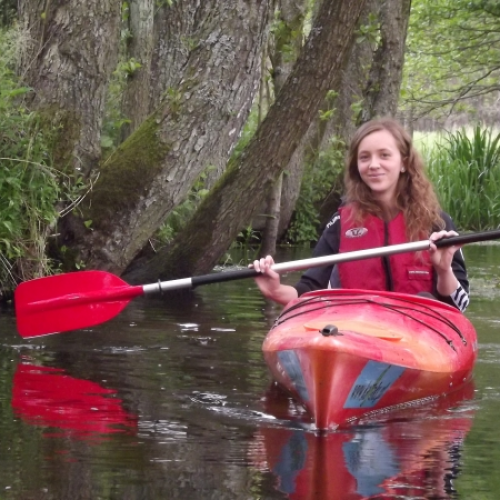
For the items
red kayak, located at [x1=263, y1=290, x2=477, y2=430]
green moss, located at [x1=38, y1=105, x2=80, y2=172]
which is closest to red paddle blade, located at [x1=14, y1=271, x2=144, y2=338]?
red kayak, located at [x1=263, y1=290, x2=477, y2=430]

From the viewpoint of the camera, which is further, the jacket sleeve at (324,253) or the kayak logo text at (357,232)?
the jacket sleeve at (324,253)

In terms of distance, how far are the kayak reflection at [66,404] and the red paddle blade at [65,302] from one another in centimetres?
30

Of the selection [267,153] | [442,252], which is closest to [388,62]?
[267,153]

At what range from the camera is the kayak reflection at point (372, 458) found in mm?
3443

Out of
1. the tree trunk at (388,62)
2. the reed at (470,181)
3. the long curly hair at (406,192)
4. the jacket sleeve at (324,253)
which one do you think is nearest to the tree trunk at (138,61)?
the tree trunk at (388,62)

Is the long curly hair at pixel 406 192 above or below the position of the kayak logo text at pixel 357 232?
above

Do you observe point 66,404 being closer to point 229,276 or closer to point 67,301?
point 229,276

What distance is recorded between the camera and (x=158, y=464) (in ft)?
12.1

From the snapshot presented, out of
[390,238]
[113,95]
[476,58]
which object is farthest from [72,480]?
[476,58]

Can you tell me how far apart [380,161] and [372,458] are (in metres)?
1.77

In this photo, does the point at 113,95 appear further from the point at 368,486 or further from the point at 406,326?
the point at 368,486

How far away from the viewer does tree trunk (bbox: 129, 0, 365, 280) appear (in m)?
→ 7.86

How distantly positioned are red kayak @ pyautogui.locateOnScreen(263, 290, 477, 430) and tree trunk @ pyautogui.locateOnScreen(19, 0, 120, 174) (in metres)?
2.89

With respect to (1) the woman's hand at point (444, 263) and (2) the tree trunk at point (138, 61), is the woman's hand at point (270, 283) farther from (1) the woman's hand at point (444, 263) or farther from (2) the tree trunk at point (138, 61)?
(2) the tree trunk at point (138, 61)
